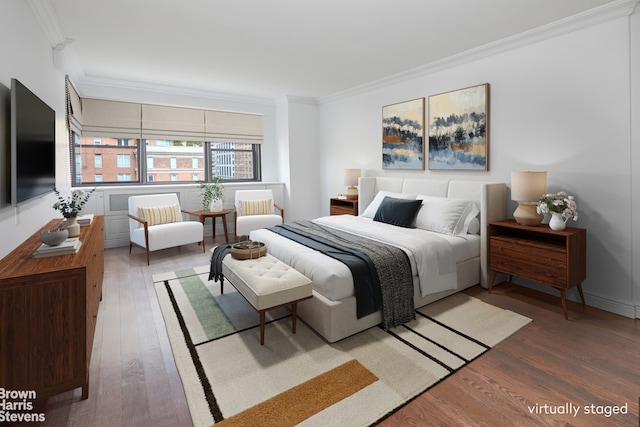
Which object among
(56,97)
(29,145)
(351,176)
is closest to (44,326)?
(29,145)

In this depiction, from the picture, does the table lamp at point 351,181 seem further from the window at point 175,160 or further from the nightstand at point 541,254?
the window at point 175,160

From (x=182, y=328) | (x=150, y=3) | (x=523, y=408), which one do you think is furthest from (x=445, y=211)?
(x=150, y=3)

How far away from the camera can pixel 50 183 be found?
10.1 ft

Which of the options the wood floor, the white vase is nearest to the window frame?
the white vase

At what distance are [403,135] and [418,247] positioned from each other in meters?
2.36

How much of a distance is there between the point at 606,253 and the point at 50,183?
510cm

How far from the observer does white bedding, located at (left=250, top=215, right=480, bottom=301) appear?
2.60m

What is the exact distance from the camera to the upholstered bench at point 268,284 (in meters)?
2.39

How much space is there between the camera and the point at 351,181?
18.6 ft

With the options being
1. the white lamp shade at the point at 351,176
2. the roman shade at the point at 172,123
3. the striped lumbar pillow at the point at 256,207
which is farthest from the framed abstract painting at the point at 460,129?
the roman shade at the point at 172,123

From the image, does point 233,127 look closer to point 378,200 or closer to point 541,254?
point 378,200

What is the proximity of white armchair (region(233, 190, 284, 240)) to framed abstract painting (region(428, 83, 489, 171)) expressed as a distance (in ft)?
9.22

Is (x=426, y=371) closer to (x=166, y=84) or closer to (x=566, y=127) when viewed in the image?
(x=566, y=127)

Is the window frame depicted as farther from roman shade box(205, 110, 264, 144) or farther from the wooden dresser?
the wooden dresser
